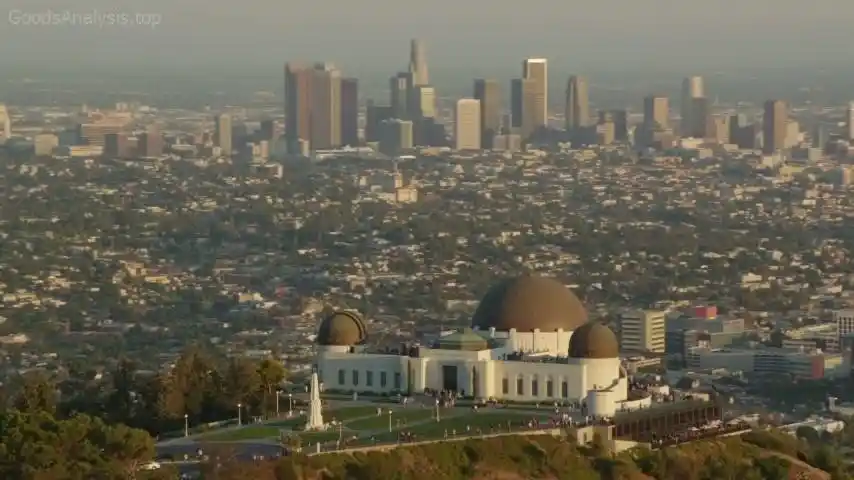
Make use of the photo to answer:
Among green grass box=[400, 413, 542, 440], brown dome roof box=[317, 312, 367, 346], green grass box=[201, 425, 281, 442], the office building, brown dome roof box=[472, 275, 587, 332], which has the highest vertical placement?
brown dome roof box=[472, 275, 587, 332]

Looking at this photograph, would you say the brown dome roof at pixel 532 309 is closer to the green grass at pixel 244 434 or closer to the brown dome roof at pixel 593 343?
the brown dome roof at pixel 593 343

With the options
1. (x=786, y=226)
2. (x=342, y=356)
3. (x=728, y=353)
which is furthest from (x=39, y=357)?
(x=786, y=226)

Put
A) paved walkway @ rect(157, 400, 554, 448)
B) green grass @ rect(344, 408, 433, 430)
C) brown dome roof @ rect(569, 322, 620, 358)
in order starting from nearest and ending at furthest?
1. paved walkway @ rect(157, 400, 554, 448)
2. green grass @ rect(344, 408, 433, 430)
3. brown dome roof @ rect(569, 322, 620, 358)

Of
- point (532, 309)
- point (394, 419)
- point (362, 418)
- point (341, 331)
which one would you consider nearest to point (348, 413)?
point (362, 418)

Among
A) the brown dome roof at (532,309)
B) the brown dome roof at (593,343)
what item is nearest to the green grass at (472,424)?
the brown dome roof at (593,343)

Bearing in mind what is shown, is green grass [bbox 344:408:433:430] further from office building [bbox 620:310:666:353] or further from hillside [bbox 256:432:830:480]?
office building [bbox 620:310:666:353]

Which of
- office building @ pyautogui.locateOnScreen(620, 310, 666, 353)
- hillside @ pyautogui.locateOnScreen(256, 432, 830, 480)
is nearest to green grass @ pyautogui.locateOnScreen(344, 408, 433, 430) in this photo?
hillside @ pyautogui.locateOnScreen(256, 432, 830, 480)
